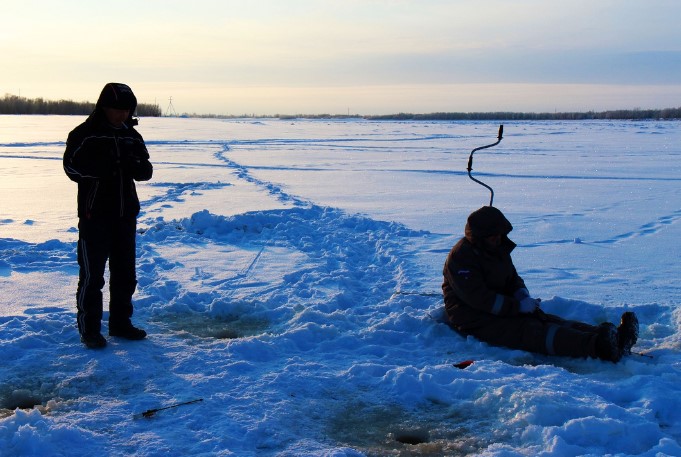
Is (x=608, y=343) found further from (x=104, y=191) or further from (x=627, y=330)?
(x=104, y=191)

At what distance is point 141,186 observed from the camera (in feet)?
43.3

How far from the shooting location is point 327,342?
4.59m

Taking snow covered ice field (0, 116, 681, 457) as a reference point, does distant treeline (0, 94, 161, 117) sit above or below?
above

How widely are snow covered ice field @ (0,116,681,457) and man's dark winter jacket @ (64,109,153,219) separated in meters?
0.98

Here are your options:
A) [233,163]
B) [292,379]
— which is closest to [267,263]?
[292,379]

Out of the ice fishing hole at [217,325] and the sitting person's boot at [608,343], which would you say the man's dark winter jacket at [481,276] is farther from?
the ice fishing hole at [217,325]

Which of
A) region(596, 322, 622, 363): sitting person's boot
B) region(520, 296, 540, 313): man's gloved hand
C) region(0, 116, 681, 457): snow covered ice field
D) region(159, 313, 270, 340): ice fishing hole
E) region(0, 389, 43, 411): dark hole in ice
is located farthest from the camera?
region(159, 313, 270, 340): ice fishing hole

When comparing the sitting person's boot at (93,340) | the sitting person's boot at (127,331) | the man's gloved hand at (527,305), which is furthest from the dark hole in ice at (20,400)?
the man's gloved hand at (527,305)

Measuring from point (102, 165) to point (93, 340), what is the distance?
1196 millimetres

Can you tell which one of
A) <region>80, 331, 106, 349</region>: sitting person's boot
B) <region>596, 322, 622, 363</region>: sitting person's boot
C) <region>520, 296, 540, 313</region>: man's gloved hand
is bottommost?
<region>80, 331, 106, 349</region>: sitting person's boot

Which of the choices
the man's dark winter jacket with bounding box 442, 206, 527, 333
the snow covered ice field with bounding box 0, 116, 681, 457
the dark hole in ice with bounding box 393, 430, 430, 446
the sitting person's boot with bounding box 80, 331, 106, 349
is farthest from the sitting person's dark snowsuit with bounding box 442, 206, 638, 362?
the sitting person's boot with bounding box 80, 331, 106, 349

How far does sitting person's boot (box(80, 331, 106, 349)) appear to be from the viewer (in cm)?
436

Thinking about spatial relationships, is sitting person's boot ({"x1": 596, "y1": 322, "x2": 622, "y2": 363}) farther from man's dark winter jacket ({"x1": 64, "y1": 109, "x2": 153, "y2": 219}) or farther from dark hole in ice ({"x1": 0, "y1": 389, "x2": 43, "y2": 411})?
dark hole in ice ({"x1": 0, "y1": 389, "x2": 43, "y2": 411})

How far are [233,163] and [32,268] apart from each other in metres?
11.8
